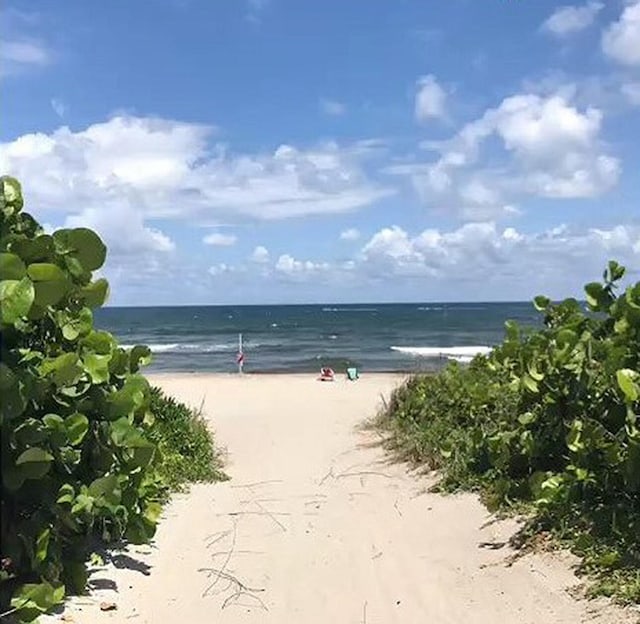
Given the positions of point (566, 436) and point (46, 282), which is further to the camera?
point (566, 436)

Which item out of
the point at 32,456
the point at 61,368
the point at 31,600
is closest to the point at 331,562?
the point at 31,600

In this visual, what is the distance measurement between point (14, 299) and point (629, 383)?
3.39 meters

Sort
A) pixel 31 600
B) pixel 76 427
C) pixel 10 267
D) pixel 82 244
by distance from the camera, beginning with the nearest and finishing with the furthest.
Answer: pixel 10 267 < pixel 31 600 < pixel 76 427 < pixel 82 244

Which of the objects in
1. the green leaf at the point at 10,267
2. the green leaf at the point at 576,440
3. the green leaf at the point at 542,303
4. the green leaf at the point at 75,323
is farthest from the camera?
the green leaf at the point at 542,303

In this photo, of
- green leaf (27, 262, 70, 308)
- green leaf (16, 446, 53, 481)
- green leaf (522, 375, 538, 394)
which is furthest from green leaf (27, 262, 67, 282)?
green leaf (522, 375, 538, 394)

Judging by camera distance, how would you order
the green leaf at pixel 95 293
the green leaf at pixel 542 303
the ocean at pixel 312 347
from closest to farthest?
the green leaf at pixel 95 293
the green leaf at pixel 542 303
the ocean at pixel 312 347

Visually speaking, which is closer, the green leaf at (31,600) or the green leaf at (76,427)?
the green leaf at (31,600)

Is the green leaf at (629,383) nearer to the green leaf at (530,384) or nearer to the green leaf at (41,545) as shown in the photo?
the green leaf at (530,384)

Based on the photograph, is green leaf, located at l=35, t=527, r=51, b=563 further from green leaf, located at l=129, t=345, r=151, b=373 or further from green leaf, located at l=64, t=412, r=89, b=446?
green leaf, located at l=129, t=345, r=151, b=373

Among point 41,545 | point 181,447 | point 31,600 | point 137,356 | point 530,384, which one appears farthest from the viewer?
point 181,447

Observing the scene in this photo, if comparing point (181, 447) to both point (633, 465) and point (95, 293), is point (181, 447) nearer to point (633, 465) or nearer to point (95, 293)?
point (95, 293)

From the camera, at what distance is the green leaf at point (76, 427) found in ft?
13.4

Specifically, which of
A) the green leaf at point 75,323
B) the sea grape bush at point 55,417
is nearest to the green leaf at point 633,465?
the sea grape bush at point 55,417

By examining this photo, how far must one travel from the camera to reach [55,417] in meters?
3.93
